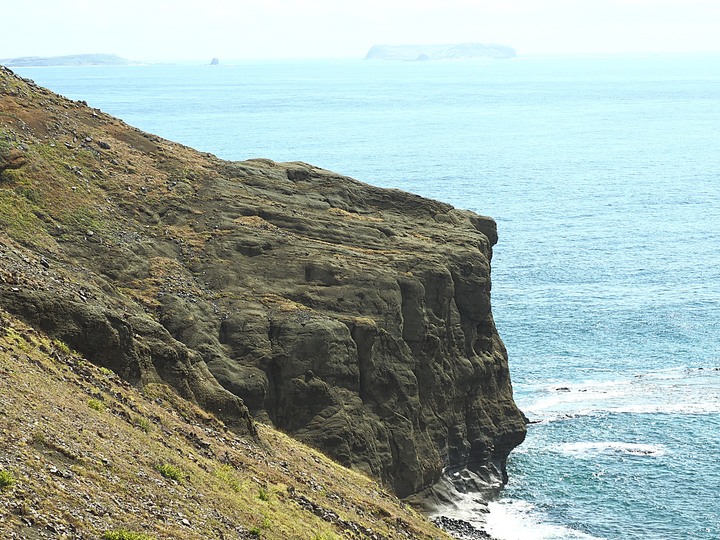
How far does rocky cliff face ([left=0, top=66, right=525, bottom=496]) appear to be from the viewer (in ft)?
183

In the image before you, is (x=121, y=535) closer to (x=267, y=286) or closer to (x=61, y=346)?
(x=61, y=346)

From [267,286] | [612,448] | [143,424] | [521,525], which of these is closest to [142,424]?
[143,424]

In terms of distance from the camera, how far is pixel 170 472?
129 ft

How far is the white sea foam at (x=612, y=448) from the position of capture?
8294 cm

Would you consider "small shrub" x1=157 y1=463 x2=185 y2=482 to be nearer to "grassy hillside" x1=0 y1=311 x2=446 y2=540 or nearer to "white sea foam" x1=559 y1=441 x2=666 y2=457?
"grassy hillside" x1=0 y1=311 x2=446 y2=540

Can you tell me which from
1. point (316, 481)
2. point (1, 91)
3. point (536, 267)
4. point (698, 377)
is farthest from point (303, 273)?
point (536, 267)

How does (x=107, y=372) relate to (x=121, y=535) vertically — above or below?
below

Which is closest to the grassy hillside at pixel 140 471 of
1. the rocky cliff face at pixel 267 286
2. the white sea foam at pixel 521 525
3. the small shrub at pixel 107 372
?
the small shrub at pixel 107 372

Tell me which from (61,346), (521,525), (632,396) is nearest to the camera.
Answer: (61,346)

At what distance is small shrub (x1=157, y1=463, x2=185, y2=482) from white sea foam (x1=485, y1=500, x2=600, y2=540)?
113ft

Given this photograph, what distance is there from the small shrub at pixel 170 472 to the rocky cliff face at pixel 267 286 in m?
10.6

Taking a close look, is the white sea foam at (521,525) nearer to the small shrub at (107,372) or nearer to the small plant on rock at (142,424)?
the small shrub at (107,372)

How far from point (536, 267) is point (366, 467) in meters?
81.6

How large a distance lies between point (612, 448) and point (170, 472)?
5306 centimetres
